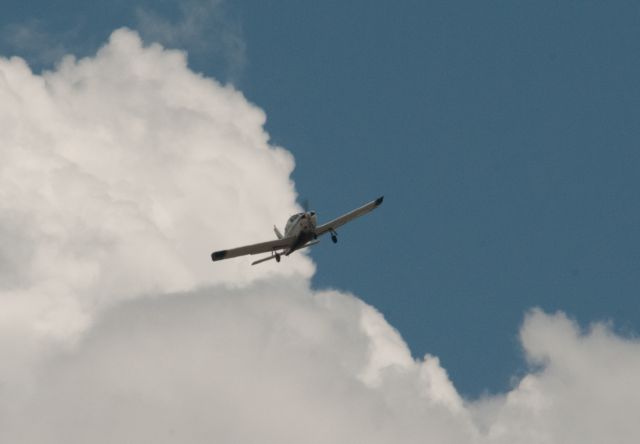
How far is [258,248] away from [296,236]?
183 inches

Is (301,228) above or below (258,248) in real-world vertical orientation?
below

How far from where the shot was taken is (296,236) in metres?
112

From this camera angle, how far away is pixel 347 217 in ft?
386

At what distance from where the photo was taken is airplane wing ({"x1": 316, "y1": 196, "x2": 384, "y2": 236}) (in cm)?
11429

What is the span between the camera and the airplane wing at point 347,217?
114 m

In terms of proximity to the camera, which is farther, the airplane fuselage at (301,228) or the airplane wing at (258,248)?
the airplane wing at (258,248)

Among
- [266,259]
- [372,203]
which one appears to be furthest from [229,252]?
[372,203]

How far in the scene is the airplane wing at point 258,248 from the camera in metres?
113

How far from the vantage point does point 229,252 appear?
117 meters

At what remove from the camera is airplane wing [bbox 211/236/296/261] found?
11325cm

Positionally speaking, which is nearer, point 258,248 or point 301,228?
point 301,228

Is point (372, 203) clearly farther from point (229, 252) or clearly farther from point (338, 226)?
point (229, 252)

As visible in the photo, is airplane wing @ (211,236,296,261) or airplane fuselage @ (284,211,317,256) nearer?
airplane fuselage @ (284,211,317,256)

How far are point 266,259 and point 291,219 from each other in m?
4.47
